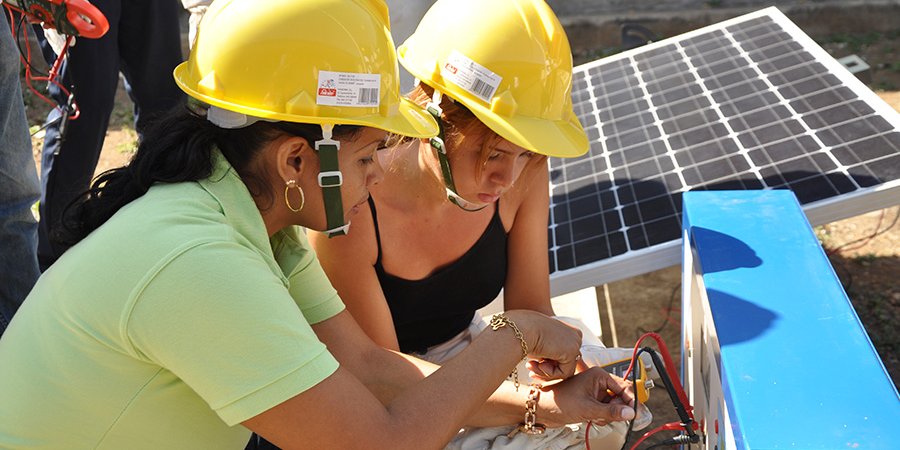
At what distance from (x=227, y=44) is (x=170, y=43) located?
2854 millimetres

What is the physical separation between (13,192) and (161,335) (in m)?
1.87

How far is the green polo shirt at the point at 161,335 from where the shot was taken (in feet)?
5.11

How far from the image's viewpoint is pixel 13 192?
3.11 m

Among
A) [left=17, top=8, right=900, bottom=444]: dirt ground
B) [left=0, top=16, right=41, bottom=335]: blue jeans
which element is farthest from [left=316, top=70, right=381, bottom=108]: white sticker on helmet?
[left=17, top=8, right=900, bottom=444]: dirt ground

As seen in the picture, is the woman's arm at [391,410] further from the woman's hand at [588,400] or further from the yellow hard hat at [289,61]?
the yellow hard hat at [289,61]

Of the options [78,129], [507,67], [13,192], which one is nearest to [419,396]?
[507,67]

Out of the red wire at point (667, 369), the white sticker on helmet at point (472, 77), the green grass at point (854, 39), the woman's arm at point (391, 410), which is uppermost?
the white sticker on helmet at point (472, 77)

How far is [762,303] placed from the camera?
2.07 m

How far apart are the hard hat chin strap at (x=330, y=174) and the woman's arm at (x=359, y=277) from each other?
0.63m

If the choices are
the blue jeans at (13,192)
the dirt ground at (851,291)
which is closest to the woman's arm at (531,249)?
the dirt ground at (851,291)

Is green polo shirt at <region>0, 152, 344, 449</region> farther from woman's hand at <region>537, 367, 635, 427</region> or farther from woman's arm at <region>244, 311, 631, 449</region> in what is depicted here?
→ woman's hand at <region>537, 367, 635, 427</region>

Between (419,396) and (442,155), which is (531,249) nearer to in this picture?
(442,155)

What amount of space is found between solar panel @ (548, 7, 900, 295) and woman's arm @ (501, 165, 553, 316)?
30cm

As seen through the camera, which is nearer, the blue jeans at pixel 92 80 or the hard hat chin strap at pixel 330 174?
the hard hat chin strap at pixel 330 174
